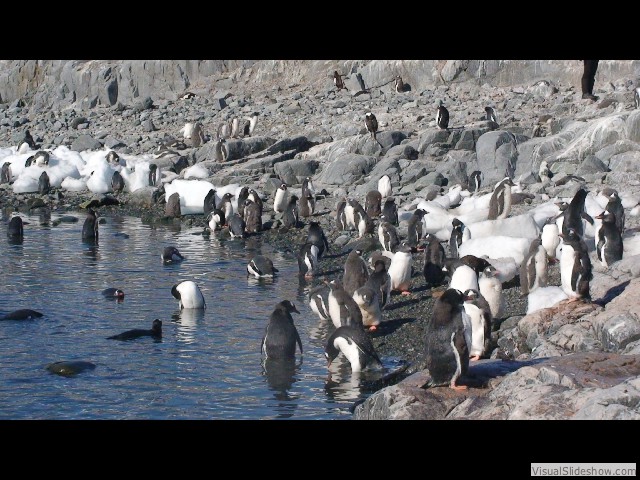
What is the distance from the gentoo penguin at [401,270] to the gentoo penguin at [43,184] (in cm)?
1447

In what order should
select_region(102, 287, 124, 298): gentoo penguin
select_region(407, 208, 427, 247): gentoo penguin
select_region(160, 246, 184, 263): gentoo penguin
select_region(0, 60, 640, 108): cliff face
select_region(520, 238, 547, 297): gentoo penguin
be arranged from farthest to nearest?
select_region(0, 60, 640, 108): cliff face, select_region(160, 246, 184, 263): gentoo penguin, select_region(407, 208, 427, 247): gentoo penguin, select_region(102, 287, 124, 298): gentoo penguin, select_region(520, 238, 547, 297): gentoo penguin

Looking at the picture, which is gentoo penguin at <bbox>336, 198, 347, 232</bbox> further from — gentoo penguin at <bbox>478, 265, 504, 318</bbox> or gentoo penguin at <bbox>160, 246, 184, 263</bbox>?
gentoo penguin at <bbox>478, 265, 504, 318</bbox>

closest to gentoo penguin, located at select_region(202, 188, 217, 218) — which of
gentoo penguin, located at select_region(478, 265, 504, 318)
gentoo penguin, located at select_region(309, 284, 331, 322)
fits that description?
gentoo penguin, located at select_region(309, 284, 331, 322)

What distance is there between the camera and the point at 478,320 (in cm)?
855

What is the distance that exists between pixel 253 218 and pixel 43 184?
854 centimetres

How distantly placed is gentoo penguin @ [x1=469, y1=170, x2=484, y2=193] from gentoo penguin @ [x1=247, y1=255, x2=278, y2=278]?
5574mm

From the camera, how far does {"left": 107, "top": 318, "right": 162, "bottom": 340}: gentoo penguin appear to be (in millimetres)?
11023

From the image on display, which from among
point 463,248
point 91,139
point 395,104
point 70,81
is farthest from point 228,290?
point 70,81

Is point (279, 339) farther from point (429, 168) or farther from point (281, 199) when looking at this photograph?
point (429, 168)

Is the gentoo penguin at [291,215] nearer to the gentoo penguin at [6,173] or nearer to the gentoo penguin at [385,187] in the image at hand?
the gentoo penguin at [385,187]

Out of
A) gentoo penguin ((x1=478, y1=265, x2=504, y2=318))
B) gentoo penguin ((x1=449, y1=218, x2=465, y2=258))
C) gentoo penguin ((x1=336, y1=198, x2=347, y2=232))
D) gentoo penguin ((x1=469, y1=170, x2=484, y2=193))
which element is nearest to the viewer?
gentoo penguin ((x1=478, y1=265, x2=504, y2=318))

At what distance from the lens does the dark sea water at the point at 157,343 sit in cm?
864

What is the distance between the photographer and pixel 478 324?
8555mm
